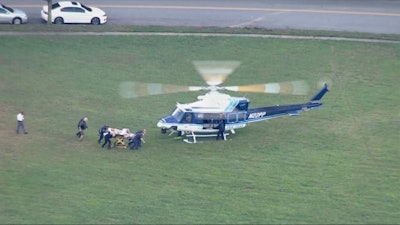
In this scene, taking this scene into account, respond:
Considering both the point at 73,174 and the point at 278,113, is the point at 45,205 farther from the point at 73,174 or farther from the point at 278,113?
the point at 278,113

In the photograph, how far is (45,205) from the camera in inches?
1673

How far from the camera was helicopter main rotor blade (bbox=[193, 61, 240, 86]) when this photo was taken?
48.8 metres

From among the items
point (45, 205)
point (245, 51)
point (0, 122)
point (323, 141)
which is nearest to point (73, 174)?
point (45, 205)

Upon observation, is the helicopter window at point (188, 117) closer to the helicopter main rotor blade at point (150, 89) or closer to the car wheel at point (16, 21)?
the helicopter main rotor blade at point (150, 89)

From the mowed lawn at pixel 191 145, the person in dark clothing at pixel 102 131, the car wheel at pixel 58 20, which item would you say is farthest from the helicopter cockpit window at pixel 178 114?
the car wheel at pixel 58 20

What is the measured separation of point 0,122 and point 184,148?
8056 millimetres

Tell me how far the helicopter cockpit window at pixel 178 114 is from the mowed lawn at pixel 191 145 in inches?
39.4

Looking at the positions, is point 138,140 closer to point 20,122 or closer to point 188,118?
point 188,118

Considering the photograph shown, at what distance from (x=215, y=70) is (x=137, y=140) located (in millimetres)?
4886

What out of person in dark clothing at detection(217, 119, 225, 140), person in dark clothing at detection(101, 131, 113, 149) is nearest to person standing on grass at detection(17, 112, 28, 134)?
person in dark clothing at detection(101, 131, 113, 149)

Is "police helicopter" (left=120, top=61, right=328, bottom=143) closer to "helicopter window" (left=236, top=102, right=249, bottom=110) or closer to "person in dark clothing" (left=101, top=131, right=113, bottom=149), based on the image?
"helicopter window" (left=236, top=102, right=249, bottom=110)

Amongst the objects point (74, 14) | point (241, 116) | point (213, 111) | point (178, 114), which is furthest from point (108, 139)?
point (74, 14)

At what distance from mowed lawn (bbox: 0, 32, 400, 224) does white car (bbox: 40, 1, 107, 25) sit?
5.84 ft

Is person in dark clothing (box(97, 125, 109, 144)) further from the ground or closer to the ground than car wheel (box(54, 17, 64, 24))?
closer to the ground
